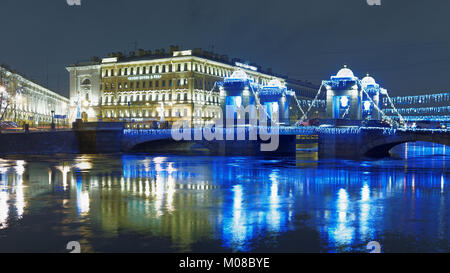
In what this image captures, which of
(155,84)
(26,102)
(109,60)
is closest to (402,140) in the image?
(155,84)

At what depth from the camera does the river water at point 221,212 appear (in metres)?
13.7

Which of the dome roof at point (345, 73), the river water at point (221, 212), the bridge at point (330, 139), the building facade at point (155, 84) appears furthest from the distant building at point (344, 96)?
the building facade at point (155, 84)

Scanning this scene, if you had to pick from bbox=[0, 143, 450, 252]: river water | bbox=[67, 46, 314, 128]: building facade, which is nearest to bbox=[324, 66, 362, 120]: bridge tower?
bbox=[0, 143, 450, 252]: river water

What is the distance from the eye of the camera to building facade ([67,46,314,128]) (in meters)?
103

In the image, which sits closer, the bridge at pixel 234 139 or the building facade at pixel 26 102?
the bridge at pixel 234 139

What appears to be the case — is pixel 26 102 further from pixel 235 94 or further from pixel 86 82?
pixel 235 94

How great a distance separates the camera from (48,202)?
20359 millimetres

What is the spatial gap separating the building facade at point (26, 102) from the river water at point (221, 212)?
43444mm

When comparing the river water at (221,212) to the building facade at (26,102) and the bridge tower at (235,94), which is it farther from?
the building facade at (26,102)

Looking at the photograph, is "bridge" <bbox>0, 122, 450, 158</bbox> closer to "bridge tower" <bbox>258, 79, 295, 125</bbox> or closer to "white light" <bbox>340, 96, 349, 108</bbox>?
"white light" <bbox>340, 96, 349, 108</bbox>

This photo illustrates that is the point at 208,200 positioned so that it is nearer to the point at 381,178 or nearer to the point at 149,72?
the point at 381,178

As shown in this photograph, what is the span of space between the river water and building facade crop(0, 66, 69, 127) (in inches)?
1710
